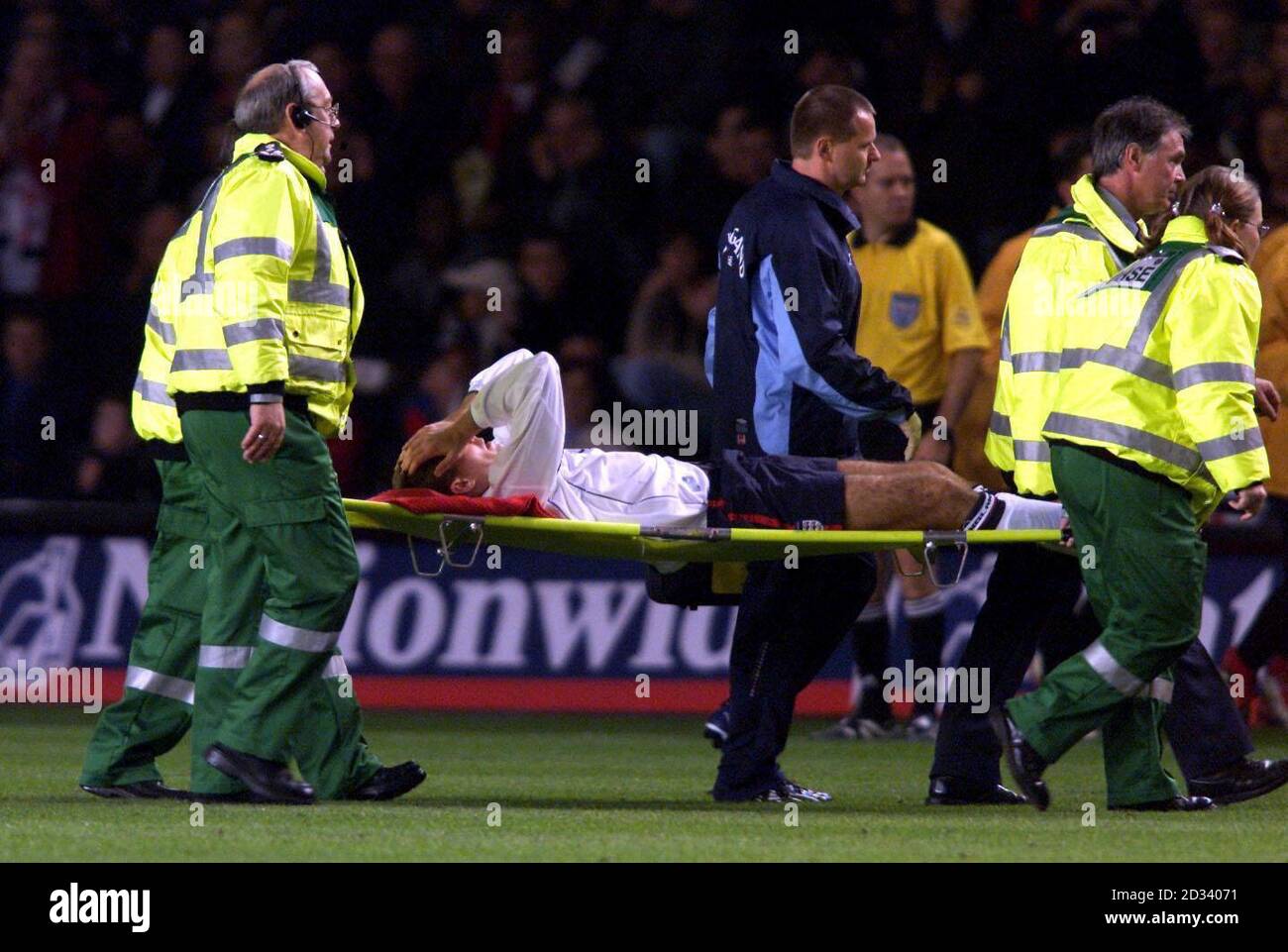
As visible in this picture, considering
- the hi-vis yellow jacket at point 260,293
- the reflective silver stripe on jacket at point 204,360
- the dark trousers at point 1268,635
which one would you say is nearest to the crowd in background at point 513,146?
the dark trousers at point 1268,635

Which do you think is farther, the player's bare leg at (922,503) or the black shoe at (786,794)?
the black shoe at (786,794)

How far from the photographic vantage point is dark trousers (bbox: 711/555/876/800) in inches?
268

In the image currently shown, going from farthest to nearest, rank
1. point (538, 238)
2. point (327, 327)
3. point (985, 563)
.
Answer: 1. point (538, 238)
2. point (985, 563)
3. point (327, 327)

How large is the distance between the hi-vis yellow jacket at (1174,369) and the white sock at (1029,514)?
0.86 ft

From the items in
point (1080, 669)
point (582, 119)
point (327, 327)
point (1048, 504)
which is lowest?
point (1080, 669)

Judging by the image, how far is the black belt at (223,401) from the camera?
252 inches

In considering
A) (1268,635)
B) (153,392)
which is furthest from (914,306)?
(153,392)

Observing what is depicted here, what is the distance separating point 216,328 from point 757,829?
1.96 metres

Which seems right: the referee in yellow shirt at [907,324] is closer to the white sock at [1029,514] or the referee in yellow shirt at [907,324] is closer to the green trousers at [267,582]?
the white sock at [1029,514]

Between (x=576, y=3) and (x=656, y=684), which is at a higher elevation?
(x=576, y=3)

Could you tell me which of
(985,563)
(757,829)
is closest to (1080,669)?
(757,829)

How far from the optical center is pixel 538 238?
40.0 ft

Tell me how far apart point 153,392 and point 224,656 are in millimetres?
811

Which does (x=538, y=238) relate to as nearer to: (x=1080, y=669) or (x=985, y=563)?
(x=985, y=563)
